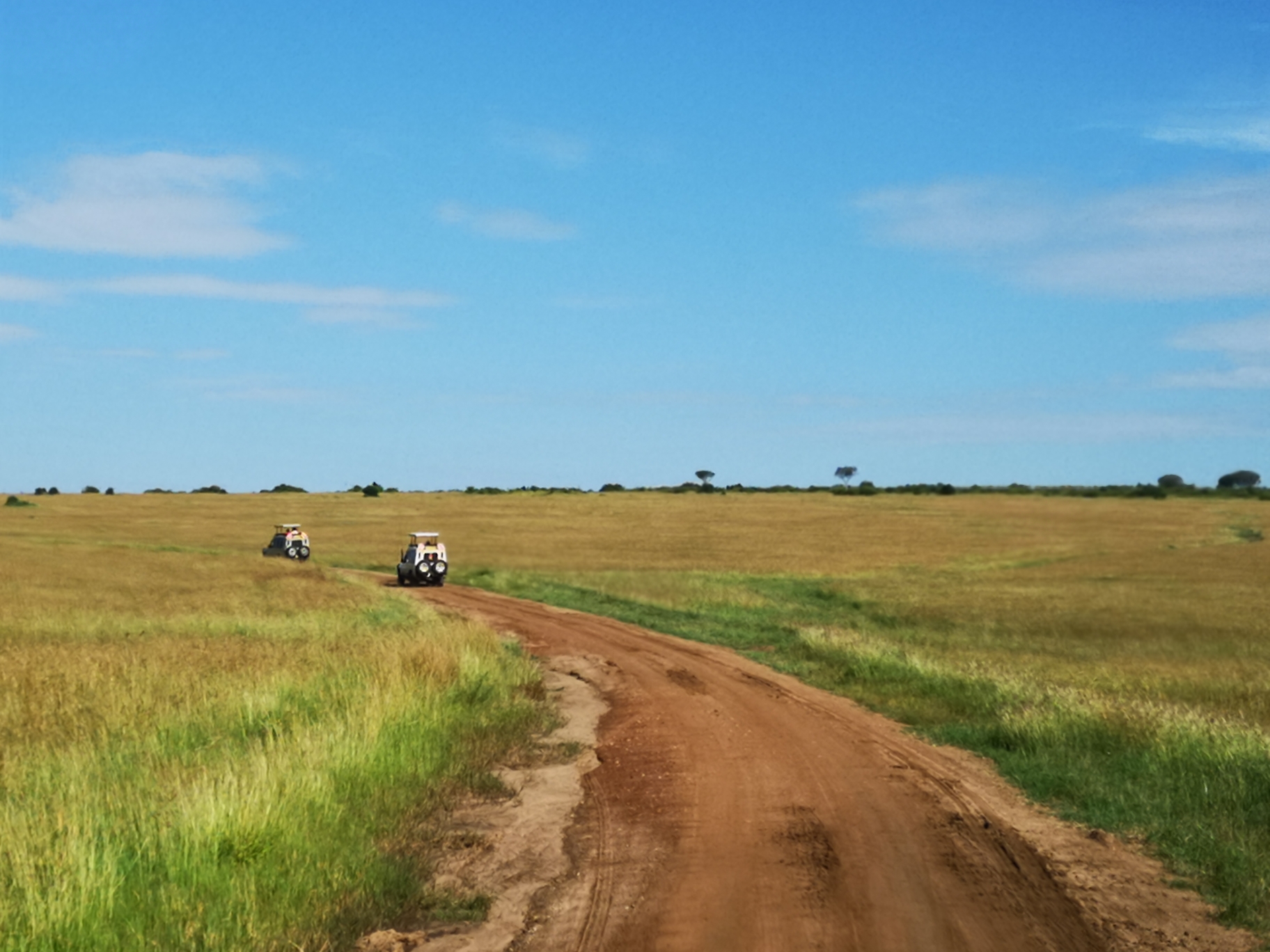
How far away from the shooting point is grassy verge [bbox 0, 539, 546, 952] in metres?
7.59

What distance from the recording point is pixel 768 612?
4209 cm

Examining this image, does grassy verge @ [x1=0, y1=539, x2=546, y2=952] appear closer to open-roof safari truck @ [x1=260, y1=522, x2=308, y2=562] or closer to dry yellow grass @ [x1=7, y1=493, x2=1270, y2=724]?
dry yellow grass @ [x1=7, y1=493, x2=1270, y2=724]

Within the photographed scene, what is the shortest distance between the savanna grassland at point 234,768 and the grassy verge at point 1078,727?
6.36 m

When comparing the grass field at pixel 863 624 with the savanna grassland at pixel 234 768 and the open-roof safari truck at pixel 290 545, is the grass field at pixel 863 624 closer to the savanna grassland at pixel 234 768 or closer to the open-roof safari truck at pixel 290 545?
the savanna grassland at pixel 234 768

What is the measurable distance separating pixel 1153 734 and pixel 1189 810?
11.7 ft

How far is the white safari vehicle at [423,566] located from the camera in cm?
4828

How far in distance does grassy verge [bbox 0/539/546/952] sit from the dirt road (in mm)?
1470

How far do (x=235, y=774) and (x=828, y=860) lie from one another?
576 cm

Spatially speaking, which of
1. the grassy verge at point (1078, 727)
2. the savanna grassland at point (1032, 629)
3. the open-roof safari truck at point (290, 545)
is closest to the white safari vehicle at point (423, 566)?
the savanna grassland at point (1032, 629)

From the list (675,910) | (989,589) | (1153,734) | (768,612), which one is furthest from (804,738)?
(989,589)

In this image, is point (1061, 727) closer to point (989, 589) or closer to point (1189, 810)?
point (1189, 810)

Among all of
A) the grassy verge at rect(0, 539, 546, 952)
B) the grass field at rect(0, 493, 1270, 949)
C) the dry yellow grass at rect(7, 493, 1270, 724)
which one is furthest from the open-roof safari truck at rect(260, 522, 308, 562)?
the grassy verge at rect(0, 539, 546, 952)

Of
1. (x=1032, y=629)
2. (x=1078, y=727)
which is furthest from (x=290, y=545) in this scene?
(x=1078, y=727)

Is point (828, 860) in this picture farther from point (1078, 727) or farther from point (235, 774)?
point (1078, 727)
